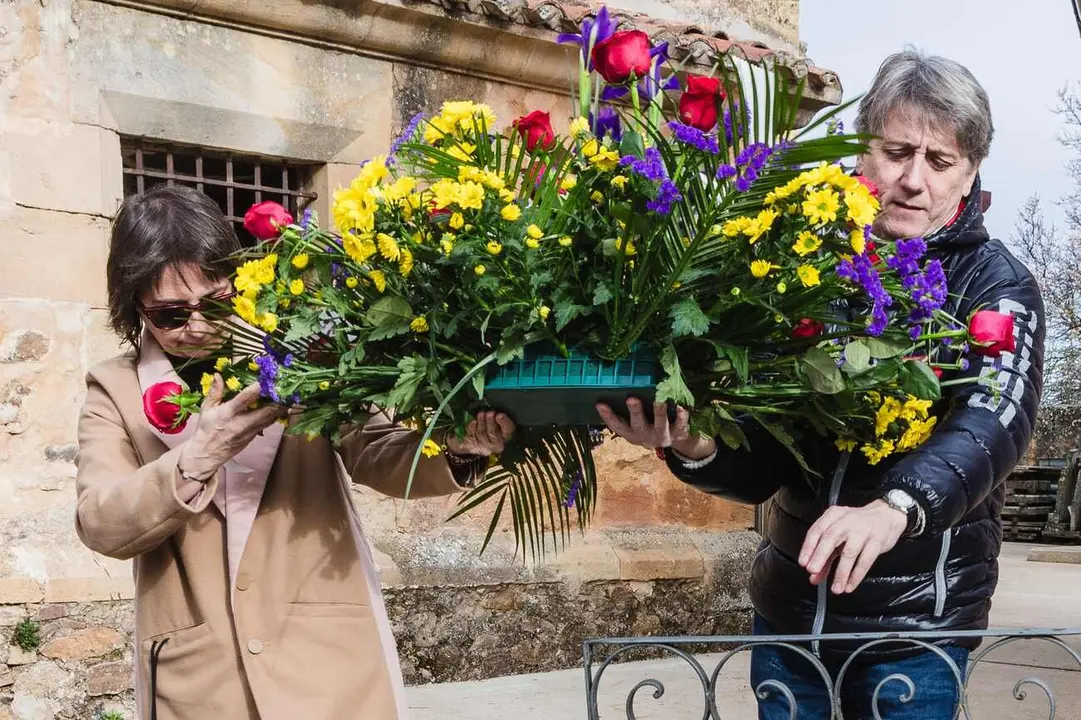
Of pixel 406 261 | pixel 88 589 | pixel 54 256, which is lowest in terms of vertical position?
pixel 88 589

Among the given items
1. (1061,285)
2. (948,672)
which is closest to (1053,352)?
(1061,285)

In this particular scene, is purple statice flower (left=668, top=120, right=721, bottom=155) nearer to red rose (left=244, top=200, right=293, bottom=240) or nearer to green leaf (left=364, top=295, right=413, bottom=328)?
green leaf (left=364, top=295, right=413, bottom=328)

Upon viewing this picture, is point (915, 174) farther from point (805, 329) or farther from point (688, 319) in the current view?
point (688, 319)

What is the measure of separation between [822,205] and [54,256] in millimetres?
3887

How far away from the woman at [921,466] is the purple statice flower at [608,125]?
39cm

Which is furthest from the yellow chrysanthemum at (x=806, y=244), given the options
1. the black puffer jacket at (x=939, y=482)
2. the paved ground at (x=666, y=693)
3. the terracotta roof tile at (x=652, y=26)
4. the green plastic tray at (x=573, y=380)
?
the terracotta roof tile at (x=652, y=26)

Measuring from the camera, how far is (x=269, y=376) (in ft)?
5.91

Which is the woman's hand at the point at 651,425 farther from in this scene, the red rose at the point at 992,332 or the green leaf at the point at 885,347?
the red rose at the point at 992,332

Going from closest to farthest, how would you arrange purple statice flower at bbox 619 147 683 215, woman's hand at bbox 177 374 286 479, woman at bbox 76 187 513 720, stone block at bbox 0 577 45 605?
purple statice flower at bbox 619 147 683 215, woman's hand at bbox 177 374 286 479, woman at bbox 76 187 513 720, stone block at bbox 0 577 45 605

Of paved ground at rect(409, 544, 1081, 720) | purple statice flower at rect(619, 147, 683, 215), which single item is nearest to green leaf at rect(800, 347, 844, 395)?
purple statice flower at rect(619, 147, 683, 215)

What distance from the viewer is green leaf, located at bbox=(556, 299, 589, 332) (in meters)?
1.66

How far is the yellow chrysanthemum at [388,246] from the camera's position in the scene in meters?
1.72

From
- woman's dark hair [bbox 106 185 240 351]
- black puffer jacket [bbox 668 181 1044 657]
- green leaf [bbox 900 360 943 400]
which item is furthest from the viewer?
woman's dark hair [bbox 106 185 240 351]

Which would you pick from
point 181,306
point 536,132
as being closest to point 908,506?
point 536,132
